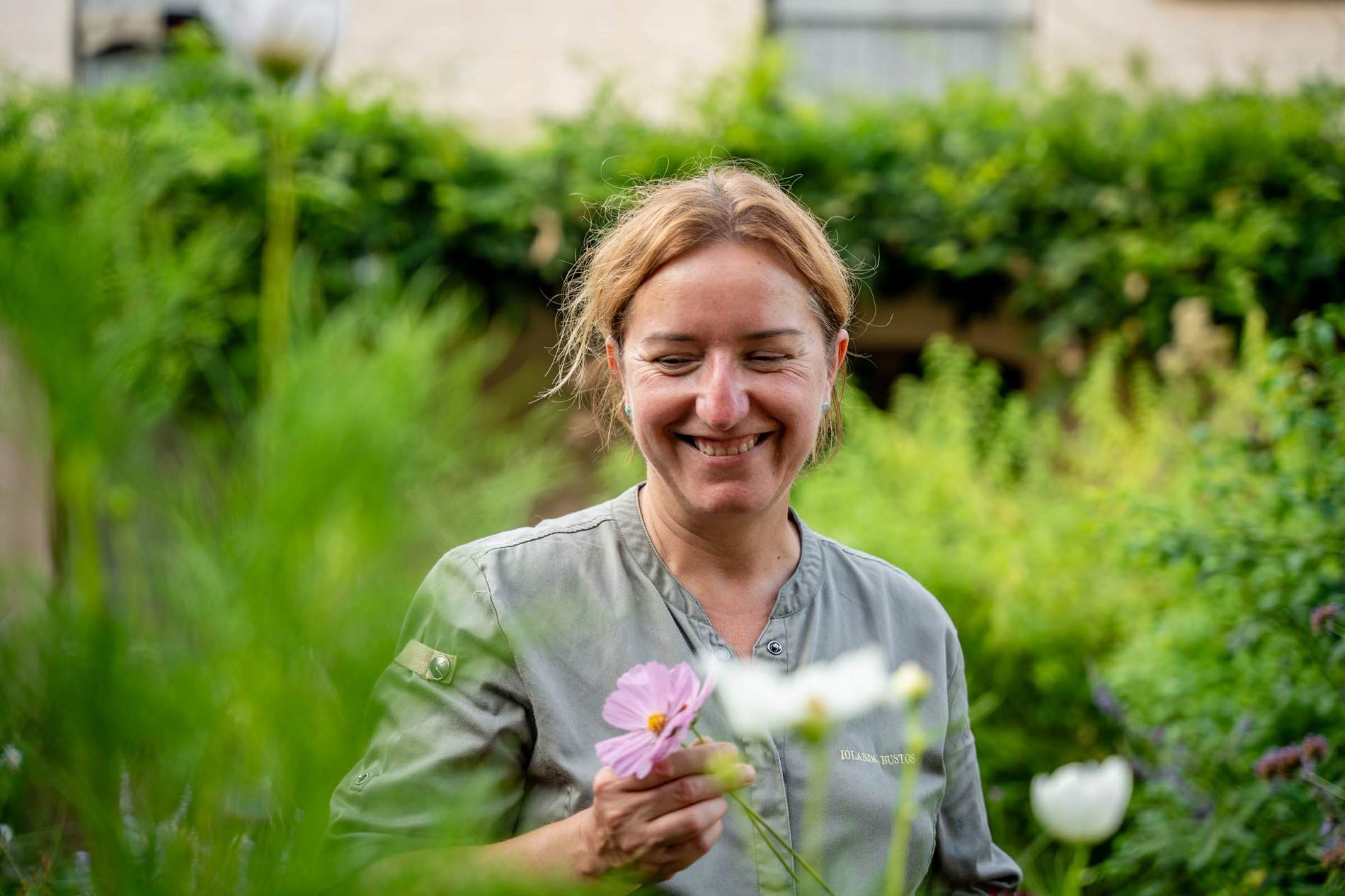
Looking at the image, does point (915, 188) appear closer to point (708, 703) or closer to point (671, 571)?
point (671, 571)

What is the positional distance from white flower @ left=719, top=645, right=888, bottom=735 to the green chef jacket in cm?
59

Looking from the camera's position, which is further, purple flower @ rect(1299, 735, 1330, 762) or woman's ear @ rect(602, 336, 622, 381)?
purple flower @ rect(1299, 735, 1330, 762)

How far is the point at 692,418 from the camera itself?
5.80 feet

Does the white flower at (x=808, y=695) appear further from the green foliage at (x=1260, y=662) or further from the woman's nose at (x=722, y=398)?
the green foliage at (x=1260, y=662)

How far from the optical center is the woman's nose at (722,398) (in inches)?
67.4

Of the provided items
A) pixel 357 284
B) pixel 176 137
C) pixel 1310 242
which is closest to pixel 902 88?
pixel 1310 242

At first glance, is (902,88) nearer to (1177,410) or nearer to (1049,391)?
(1049,391)

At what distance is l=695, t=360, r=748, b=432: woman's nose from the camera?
1.71 meters

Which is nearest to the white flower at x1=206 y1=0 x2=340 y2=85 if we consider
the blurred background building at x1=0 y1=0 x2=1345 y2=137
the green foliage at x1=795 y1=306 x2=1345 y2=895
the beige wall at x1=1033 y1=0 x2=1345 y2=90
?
the green foliage at x1=795 y1=306 x2=1345 y2=895

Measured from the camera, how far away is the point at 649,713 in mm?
954

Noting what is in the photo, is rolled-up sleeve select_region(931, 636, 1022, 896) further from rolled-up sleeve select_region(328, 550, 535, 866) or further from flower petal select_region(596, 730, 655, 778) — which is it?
flower petal select_region(596, 730, 655, 778)

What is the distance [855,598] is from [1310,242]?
490 centimetres

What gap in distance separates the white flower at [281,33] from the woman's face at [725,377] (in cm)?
189

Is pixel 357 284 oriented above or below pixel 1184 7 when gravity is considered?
below
